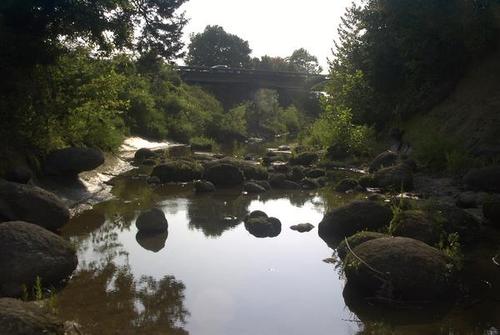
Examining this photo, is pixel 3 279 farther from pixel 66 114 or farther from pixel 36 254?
pixel 66 114

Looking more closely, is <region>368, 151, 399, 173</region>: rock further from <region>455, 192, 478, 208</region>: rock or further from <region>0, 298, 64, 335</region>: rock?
<region>0, 298, 64, 335</region>: rock

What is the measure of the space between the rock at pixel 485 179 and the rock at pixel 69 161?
11.2 meters

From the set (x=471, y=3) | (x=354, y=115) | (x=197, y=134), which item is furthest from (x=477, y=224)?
(x=197, y=134)

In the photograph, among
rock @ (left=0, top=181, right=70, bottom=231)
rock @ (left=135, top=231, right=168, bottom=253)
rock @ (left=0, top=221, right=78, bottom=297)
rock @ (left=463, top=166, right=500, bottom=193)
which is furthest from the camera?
rock @ (left=463, top=166, right=500, bottom=193)

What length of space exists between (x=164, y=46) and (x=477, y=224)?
13747 millimetres

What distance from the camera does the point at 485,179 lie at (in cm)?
1545

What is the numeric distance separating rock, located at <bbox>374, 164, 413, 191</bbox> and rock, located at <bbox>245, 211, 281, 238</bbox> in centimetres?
562

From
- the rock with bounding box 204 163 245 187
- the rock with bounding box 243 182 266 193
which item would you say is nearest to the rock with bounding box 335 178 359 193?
the rock with bounding box 243 182 266 193

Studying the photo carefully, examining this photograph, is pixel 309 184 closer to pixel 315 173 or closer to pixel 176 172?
pixel 315 173

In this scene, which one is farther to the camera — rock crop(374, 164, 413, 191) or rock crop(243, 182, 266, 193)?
rock crop(243, 182, 266, 193)

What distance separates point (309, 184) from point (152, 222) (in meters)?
7.80

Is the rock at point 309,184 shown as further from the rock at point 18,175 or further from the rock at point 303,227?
the rock at point 18,175

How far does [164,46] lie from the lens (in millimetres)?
21156

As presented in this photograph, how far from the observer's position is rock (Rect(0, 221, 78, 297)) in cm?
812
